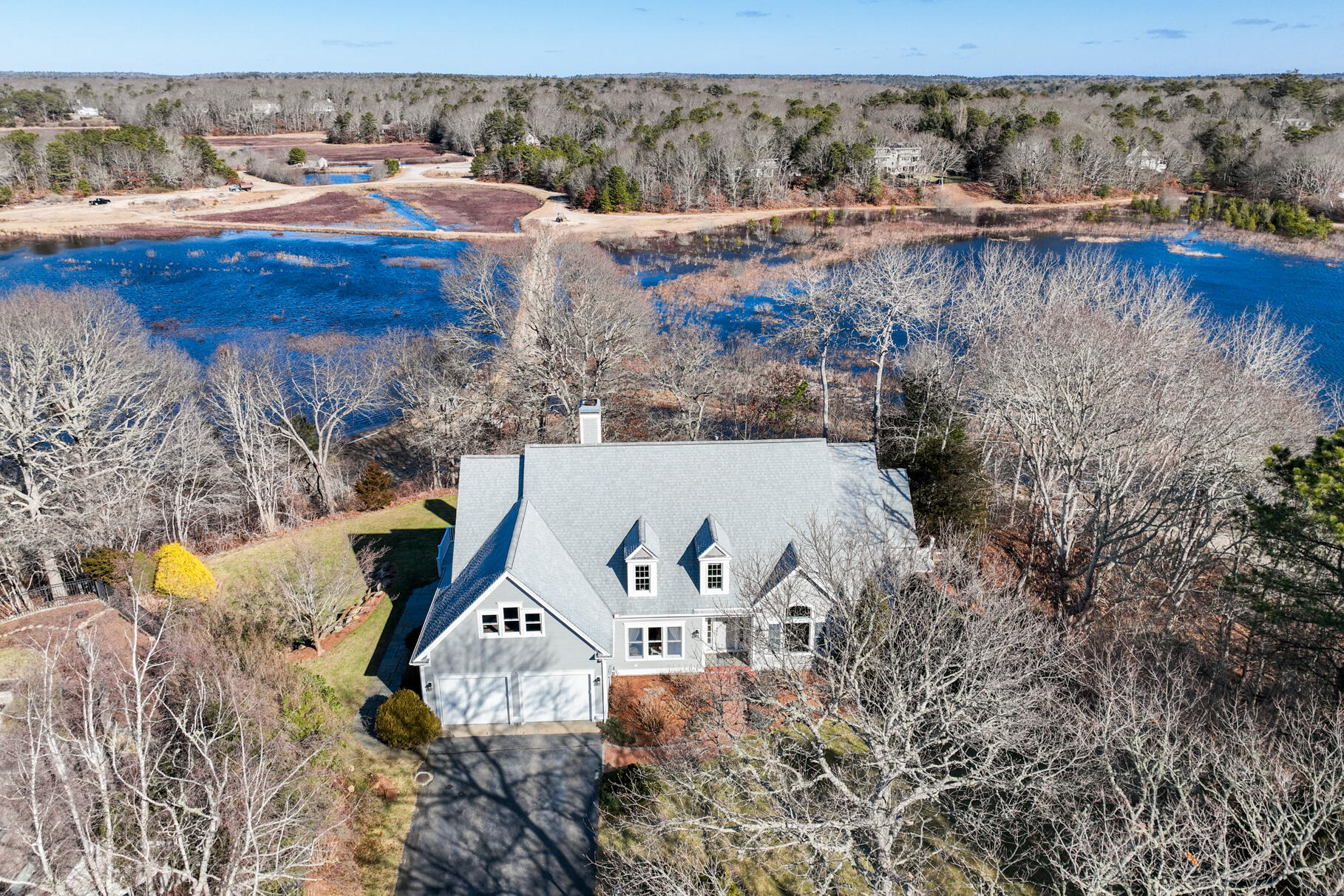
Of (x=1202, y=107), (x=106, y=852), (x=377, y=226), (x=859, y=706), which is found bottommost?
(x=106, y=852)

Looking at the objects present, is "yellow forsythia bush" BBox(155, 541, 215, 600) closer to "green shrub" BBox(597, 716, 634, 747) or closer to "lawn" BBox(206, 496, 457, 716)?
"lawn" BBox(206, 496, 457, 716)

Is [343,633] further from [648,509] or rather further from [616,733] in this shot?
[648,509]

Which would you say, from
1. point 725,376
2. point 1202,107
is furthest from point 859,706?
point 1202,107

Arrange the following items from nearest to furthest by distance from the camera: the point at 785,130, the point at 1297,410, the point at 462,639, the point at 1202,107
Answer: the point at 462,639 < the point at 1297,410 < the point at 785,130 < the point at 1202,107

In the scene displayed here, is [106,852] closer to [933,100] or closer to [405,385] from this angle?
[405,385]

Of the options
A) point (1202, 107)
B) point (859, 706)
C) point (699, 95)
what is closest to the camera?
point (859, 706)

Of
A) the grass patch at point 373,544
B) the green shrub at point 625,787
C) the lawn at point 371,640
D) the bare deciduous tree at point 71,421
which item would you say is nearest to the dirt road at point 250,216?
the bare deciduous tree at point 71,421

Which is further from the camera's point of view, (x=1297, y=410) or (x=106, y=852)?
(x=1297, y=410)

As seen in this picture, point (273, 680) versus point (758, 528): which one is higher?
point (758, 528)
